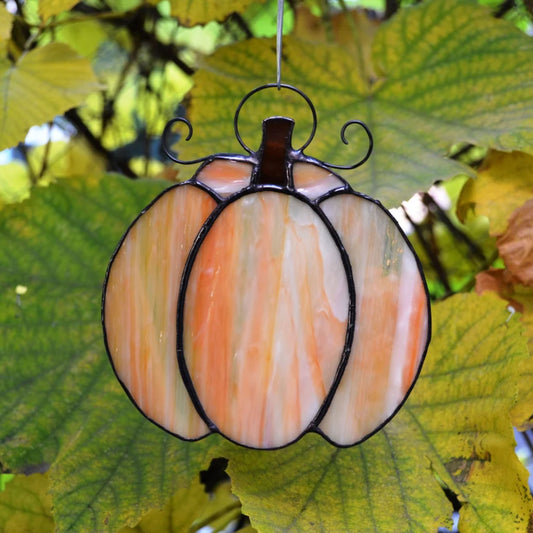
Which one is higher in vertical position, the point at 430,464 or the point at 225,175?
the point at 225,175

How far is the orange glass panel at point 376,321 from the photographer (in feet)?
1.21

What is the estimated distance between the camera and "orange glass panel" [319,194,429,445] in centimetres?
37

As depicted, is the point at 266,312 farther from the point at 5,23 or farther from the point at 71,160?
the point at 71,160

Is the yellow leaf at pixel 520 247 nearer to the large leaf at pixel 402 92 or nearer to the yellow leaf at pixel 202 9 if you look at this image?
the large leaf at pixel 402 92

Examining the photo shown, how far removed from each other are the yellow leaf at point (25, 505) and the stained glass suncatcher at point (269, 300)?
0.70ft

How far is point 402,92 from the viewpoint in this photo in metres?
0.51

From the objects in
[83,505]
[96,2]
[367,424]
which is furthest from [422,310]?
[96,2]

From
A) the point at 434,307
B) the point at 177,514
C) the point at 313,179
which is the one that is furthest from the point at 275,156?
the point at 177,514

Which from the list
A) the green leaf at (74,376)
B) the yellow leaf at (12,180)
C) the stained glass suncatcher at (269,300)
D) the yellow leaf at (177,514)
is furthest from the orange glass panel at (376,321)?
the yellow leaf at (12,180)

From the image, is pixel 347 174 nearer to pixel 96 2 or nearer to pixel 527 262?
pixel 527 262

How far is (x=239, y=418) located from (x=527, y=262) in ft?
0.79

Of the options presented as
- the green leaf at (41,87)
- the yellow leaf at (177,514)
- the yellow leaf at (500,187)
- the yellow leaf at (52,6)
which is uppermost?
the yellow leaf at (52,6)

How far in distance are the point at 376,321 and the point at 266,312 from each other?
0.06 meters

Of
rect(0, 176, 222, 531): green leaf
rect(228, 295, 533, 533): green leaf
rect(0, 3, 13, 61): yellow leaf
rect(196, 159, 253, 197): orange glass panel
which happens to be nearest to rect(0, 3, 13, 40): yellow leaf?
rect(0, 3, 13, 61): yellow leaf
